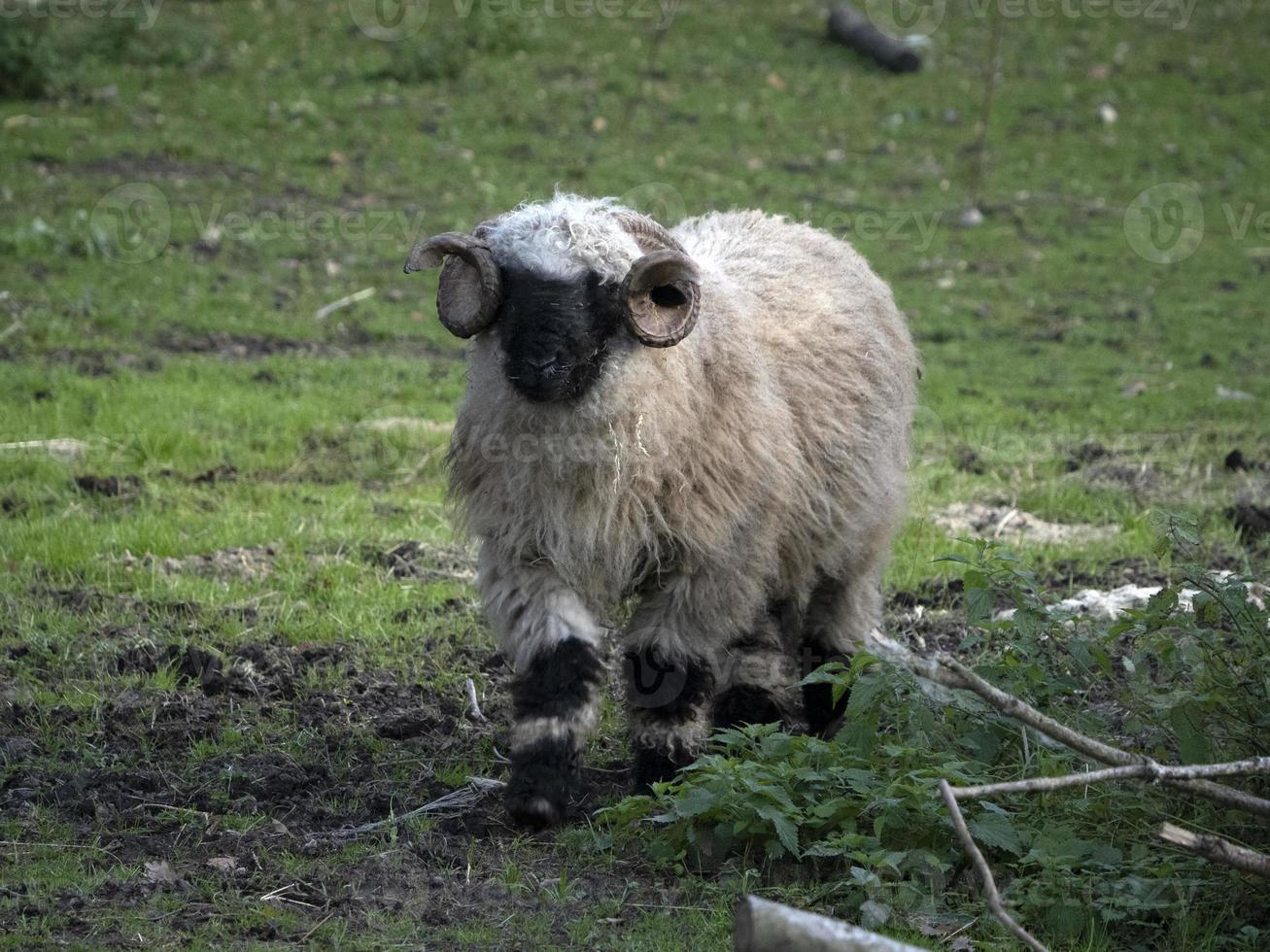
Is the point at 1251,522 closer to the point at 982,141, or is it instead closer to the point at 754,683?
the point at 754,683

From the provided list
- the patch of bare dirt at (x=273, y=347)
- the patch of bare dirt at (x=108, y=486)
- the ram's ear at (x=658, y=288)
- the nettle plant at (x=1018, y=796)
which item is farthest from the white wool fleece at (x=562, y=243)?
the patch of bare dirt at (x=273, y=347)

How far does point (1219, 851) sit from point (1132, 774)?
28 centimetres

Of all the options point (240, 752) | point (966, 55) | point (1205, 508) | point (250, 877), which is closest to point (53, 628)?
point (240, 752)

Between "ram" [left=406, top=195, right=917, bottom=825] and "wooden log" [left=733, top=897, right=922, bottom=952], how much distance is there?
1.68 metres

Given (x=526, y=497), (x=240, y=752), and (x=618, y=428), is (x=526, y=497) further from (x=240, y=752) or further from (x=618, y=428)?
(x=240, y=752)

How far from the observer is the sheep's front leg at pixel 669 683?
5527 mm

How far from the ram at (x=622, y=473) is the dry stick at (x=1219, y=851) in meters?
1.96

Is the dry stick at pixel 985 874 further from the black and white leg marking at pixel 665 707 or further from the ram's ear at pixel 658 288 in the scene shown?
the ram's ear at pixel 658 288

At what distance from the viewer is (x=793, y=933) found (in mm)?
3551

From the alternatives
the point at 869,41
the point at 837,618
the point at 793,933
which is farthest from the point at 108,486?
the point at 869,41

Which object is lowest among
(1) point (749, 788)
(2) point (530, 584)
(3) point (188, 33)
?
(1) point (749, 788)

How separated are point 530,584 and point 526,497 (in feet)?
0.98

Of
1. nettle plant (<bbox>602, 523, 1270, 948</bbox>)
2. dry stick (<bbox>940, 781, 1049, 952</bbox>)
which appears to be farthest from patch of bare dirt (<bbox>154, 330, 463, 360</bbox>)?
dry stick (<bbox>940, 781, 1049, 952</bbox>)

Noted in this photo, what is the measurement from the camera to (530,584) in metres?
5.44
